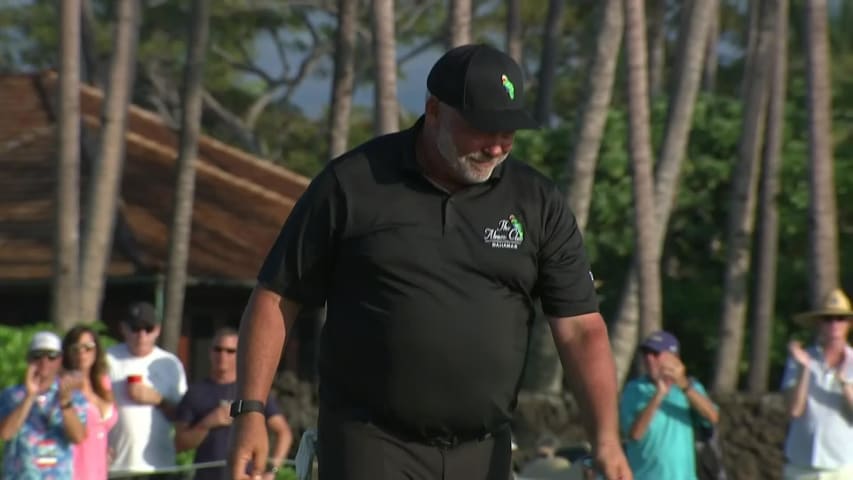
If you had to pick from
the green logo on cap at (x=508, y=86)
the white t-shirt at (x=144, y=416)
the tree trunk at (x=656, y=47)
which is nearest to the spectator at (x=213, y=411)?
the white t-shirt at (x=144, y=416)

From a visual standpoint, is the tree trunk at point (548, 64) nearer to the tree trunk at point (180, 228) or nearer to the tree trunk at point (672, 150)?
the tree trunk at point (180, 228)

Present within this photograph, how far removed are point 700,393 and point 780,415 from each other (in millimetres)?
8143

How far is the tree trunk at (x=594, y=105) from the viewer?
21438 millimetres

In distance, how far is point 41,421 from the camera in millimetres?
10938

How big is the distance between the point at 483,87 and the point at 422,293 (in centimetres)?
56

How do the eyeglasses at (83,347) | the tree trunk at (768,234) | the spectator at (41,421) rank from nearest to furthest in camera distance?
1. the spectator at (41,421)
2. the eyeglasses at (83,347)
3. the tree trunk at (768,234)

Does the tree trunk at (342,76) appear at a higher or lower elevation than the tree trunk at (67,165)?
higher

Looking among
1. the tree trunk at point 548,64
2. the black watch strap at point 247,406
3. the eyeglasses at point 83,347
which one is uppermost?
the tree trunk at point 548,64

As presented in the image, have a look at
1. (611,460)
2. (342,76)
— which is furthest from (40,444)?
(342,76)

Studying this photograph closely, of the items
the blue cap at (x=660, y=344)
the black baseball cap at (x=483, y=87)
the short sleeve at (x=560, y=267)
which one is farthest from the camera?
the blue cap at (x=660, y=344)

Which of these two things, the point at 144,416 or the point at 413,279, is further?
the point at 144,416

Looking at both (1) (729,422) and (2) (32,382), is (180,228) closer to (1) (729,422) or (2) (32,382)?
(1) (729,422)

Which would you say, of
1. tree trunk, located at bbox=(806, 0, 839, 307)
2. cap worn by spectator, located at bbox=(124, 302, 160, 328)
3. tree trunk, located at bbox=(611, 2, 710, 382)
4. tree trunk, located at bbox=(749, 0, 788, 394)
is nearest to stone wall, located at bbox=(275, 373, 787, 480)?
tree trunk, located at bbox=(806, 0, 839, 307)

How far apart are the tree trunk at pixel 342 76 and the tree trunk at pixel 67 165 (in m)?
4.46
